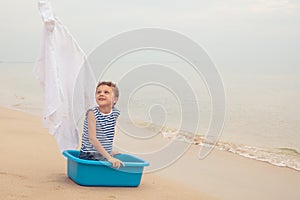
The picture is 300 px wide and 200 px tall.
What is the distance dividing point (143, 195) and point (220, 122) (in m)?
8.74

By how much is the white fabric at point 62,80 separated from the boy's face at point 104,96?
0.41 m

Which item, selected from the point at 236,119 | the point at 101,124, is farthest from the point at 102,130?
the point at 236,119

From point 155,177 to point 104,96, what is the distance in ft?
5.27

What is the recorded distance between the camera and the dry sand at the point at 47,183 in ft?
13.1

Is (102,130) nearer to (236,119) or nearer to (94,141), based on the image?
(94,141)

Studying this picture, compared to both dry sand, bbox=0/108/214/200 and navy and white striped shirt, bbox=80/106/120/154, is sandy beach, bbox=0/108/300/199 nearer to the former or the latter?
dry sand, bbox=0/108/214/200

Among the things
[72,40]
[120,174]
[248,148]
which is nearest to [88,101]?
[72,40]

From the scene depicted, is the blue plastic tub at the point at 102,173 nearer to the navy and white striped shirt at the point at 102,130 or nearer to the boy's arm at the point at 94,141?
the boy's arm at the point at 94,141

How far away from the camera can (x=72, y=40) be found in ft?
16.5

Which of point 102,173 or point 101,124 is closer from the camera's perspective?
point 102,173

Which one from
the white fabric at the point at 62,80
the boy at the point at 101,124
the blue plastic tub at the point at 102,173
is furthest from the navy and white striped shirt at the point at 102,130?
the white fabric at the point at 62,80

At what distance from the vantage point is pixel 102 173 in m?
4.37

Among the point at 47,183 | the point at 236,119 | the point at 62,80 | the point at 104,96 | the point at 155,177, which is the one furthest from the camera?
the point at 236,119

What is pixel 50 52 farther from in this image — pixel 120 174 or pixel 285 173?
pixel 285 173
